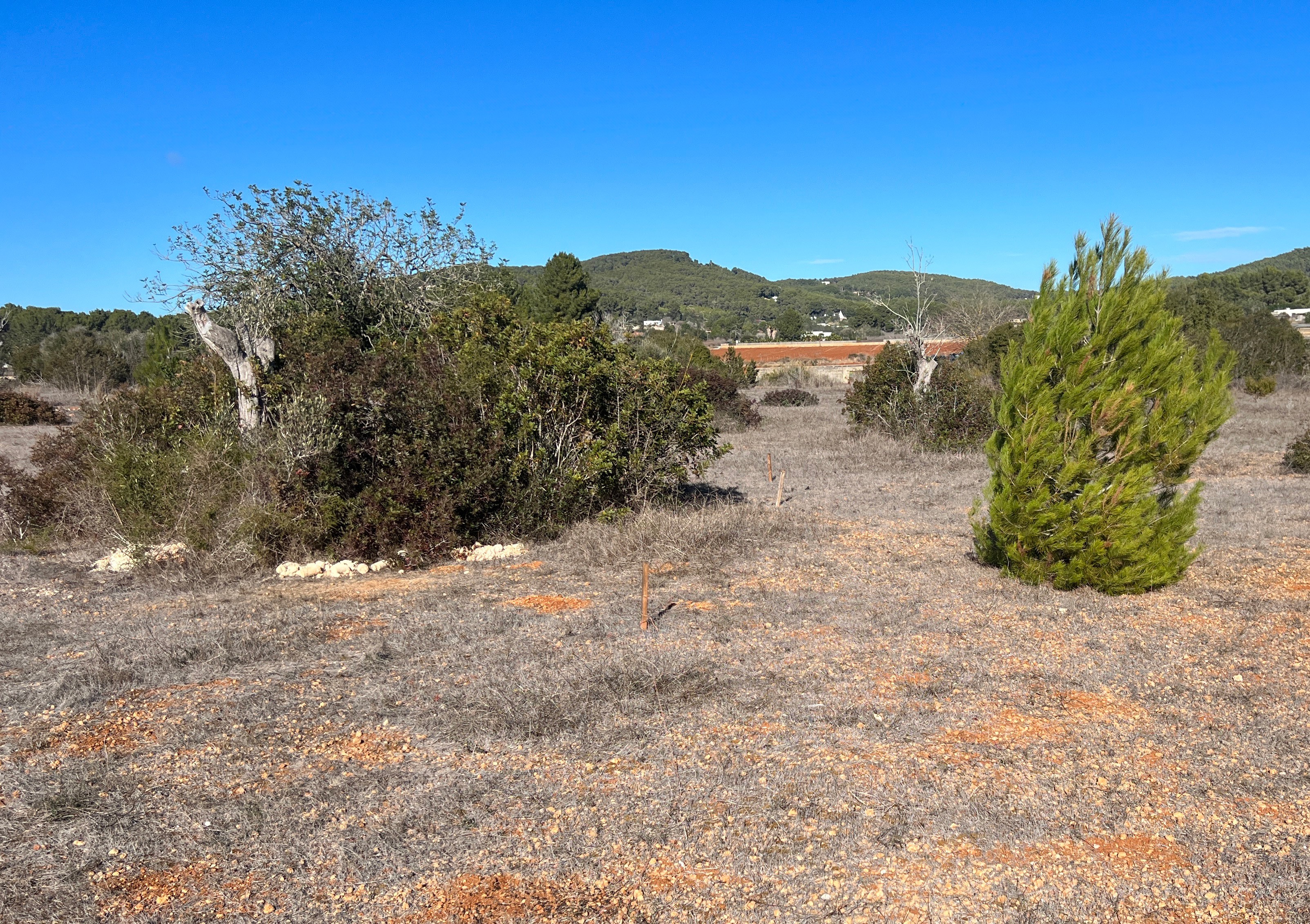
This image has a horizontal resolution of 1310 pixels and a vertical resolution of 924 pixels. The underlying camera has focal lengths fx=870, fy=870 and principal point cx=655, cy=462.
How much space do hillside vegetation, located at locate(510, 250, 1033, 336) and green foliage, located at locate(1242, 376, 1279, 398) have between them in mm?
40033

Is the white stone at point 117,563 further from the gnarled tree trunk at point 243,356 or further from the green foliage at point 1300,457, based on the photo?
the green foliage at point 1300,457

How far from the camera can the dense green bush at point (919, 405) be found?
17094mm

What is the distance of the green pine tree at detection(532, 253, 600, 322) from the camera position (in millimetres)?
33000

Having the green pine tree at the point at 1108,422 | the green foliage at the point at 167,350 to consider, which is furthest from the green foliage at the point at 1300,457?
the green foliage at the point at 167,350

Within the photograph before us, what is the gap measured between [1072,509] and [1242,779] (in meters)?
3.15

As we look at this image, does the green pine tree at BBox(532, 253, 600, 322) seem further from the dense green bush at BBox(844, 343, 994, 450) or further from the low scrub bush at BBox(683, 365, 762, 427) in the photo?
the dense green bush at BBox(844, 343, 994, 450)

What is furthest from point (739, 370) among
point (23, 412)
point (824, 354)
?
point (23, 412)

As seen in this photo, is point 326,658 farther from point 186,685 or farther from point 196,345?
point 196,345

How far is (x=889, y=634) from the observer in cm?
611

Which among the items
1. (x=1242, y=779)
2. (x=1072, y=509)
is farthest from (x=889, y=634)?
(x=1242, y=779)

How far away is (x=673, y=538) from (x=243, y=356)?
16.5 feet

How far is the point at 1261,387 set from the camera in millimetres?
24453

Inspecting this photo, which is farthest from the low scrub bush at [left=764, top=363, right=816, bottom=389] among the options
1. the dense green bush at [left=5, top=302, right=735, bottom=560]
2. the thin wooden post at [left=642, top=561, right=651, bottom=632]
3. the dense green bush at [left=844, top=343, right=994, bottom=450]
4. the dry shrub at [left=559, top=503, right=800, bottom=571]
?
the thin wooden post at [left=642, top=561, right=651, bottom=632]

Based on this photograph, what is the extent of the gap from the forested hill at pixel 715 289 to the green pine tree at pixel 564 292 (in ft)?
122
